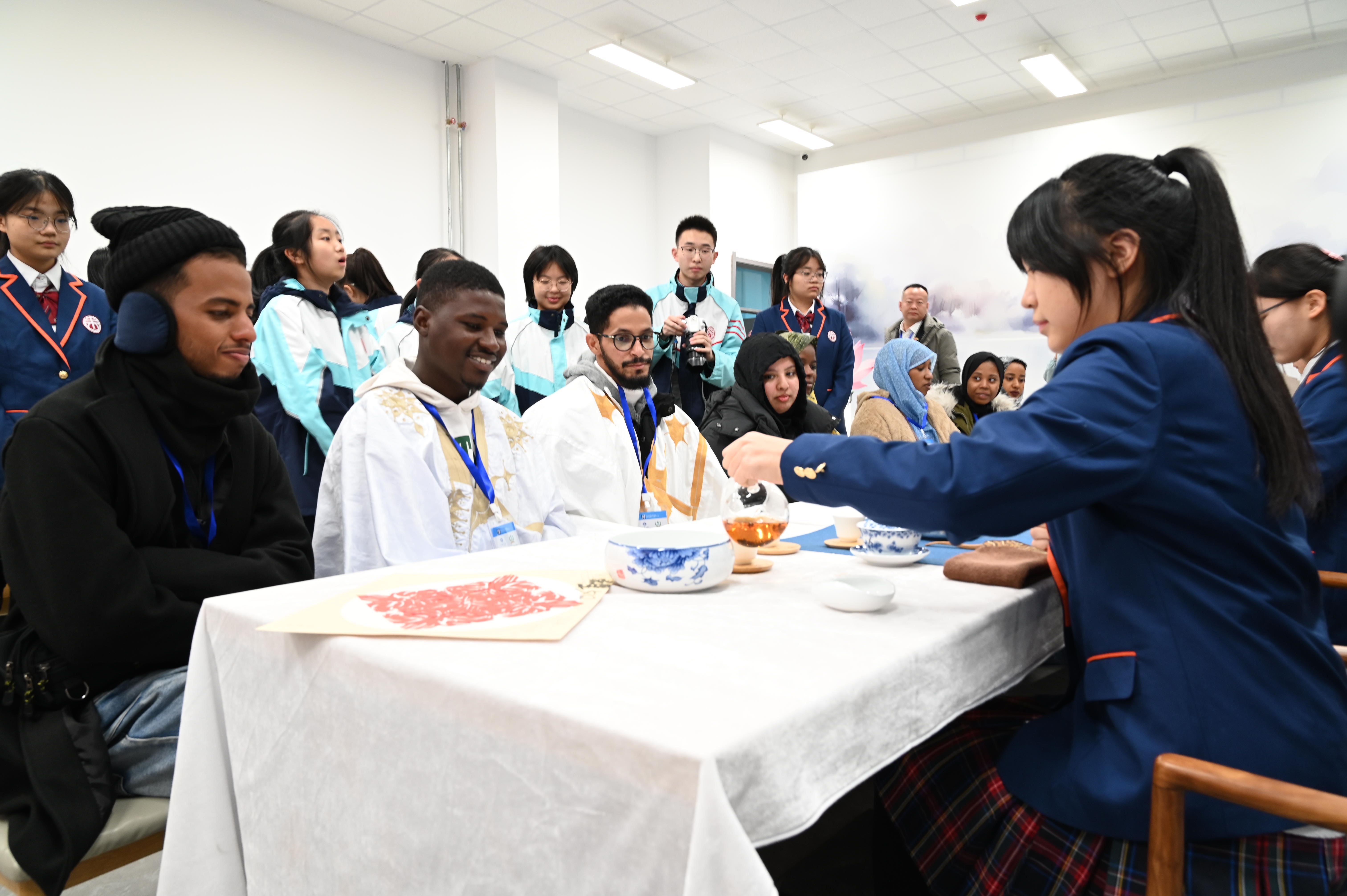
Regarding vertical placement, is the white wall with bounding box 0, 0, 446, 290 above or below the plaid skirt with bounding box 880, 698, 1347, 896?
above

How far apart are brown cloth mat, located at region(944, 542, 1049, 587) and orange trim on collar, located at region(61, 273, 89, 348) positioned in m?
3.03

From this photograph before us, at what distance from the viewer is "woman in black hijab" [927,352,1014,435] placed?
5062mm

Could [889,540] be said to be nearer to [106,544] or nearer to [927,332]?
[106,544]

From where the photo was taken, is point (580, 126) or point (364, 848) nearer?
point (364, 848)

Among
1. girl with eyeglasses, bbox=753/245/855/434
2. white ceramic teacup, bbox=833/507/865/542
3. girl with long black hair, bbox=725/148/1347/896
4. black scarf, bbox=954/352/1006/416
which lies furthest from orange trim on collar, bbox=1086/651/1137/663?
black scarf, bbox=954/352/1006/416

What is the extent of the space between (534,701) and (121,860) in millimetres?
915

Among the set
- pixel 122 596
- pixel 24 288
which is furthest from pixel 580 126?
pixel 122 596

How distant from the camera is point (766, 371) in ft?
10.8

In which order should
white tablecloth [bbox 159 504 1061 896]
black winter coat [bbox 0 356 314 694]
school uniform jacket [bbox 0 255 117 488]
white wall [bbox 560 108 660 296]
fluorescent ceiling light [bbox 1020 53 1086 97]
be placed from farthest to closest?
1. white wall [bbox 560 108 660 296]
2. fluorescent ceiling light [bbox 1020 53 1086 97]
3. school uniform jacket [bbox 0 255 117 488]
4. black winter coat [bbox 0 356 314 694]
5. white tablecloth [bbox 159 504 1061 896]

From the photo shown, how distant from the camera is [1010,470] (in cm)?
92

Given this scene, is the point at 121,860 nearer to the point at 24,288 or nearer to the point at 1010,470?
the point at 1010,470

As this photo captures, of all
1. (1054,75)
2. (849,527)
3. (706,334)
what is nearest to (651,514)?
(849,527)

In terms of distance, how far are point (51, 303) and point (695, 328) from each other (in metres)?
2.40

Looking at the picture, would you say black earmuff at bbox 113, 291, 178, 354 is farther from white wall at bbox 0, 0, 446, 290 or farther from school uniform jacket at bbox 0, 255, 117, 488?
white wall at bbox 0, 0, 446, 290
